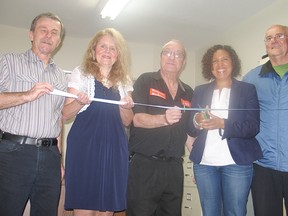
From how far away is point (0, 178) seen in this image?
68.0 inches

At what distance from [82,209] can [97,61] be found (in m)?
1.01

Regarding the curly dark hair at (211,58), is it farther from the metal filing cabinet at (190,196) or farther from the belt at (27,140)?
the metal filing cabinet at (190,196)

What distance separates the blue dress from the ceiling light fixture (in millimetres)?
2417

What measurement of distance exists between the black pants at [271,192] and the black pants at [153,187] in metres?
0.58

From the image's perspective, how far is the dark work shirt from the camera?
2055 millimetres

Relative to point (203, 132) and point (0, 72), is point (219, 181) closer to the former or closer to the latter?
point (203, 132)

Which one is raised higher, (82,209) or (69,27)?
(69,27)

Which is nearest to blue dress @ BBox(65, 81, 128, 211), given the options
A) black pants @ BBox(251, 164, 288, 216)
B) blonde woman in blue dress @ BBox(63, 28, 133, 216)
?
blonde woman in blue dress @ BBox(63, 28, 133, 216)

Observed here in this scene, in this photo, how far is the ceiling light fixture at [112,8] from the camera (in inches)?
151

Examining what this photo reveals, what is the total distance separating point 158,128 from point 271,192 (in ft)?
3.06

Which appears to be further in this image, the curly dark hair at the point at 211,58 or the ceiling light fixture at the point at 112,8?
the ceiling light fixture at the point at 112,8

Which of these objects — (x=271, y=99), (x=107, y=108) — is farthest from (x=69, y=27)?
(x=271, y=99)

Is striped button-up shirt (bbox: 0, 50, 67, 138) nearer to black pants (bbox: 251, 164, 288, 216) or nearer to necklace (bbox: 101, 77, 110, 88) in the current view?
necklace (bbox: 101, 77, 110, 88)

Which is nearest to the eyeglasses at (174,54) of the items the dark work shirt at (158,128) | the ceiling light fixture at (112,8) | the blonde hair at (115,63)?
the dark work shirt at (158,128)
